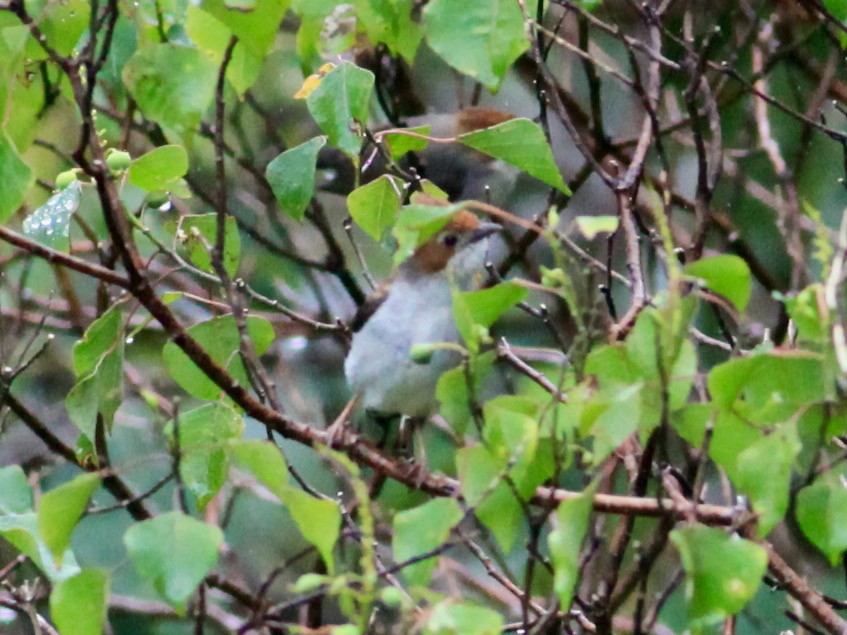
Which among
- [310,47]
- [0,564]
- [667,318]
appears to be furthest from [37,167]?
[667,318]

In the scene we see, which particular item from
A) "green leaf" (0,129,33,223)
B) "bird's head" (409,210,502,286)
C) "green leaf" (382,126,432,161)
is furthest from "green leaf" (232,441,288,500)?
"bird's head" (409,210,502,286)

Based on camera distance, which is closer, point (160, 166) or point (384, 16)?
point (160, 166)

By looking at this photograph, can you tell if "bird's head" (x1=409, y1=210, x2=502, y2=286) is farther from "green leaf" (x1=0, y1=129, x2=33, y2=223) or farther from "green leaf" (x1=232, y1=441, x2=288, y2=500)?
"green leaf" (x1=232, y1=441, x2=288, y2=500)

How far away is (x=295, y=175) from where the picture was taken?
2.42m

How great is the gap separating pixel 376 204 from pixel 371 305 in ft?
4.34

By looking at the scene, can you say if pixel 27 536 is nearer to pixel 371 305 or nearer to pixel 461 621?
pixel 461 621

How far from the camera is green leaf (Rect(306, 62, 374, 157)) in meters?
2.31

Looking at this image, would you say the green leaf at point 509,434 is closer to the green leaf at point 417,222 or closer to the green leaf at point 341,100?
the green leaf at point 417,222

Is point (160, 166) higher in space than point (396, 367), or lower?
higher

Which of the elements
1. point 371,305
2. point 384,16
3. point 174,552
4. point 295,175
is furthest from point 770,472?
point 371,305

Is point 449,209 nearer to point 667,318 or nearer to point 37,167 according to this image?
Result: point 667,318

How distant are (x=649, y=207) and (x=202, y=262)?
2222 mm

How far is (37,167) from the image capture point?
A: 4.51m

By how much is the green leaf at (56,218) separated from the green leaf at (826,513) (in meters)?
1.45
